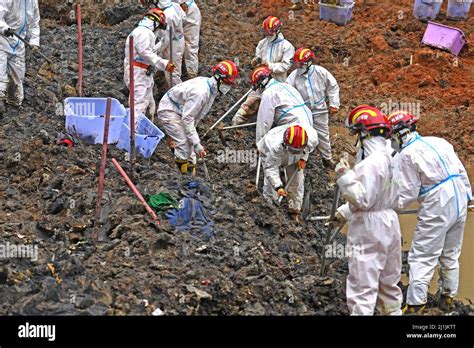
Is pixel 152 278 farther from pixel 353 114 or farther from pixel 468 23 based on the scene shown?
pixel 468 23

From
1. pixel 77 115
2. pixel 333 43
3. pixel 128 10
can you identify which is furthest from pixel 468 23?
pixel 77 115

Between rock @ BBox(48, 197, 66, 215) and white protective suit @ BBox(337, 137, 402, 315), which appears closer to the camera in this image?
white protective suit @ BBox(337, 137, 402, 315)

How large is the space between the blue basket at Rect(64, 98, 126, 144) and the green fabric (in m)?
1.86

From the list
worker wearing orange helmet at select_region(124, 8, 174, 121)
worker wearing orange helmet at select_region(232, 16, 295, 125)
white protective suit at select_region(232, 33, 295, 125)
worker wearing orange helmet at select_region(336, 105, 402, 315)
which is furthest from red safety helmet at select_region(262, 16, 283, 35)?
worker wearing orange helmet at select_region(336, 105, 402, 315)

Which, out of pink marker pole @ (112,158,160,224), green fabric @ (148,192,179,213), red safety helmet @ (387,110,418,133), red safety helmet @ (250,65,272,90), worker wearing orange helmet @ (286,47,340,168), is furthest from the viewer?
worker wearing orange helmet @ (286,47,340,168)

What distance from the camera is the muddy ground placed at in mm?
7034

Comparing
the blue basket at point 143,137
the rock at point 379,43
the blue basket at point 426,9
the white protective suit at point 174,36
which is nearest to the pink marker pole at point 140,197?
the blue basket at point 143,137

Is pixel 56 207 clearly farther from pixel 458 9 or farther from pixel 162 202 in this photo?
pixel 458 9

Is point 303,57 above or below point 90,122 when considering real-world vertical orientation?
above

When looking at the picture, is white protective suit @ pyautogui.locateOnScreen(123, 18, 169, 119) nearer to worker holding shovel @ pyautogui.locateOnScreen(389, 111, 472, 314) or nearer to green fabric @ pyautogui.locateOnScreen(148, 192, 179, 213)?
green fabric @ pyautogui.locateOnScreen(148, 192, 179, 213)

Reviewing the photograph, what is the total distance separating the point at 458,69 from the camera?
Result: 49.9 feet

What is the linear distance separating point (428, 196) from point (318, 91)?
401 centimetres

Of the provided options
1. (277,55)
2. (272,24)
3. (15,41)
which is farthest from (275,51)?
(15,41)

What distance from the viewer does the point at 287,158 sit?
9859 millimetres
